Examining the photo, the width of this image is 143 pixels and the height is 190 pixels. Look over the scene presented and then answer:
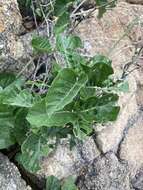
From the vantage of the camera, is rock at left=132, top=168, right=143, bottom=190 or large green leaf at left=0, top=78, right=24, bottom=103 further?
rock at left=132, top=168, right=143, bottom=190

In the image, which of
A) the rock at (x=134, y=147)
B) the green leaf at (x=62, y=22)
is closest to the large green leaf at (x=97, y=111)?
the green leaf at (x=62, y=22)

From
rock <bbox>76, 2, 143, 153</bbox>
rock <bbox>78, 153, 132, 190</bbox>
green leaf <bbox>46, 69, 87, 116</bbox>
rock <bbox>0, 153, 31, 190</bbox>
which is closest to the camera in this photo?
green leaf <bbox>46, 69, 87, 116</bbox>

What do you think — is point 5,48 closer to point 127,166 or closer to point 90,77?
point 90,77

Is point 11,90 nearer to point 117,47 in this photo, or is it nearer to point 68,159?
point 68,159

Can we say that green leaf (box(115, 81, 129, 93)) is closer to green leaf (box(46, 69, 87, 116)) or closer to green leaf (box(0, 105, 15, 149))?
green leaf (box(46, 69, 87, 116))

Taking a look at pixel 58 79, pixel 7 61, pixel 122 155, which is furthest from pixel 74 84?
pixel 122 155

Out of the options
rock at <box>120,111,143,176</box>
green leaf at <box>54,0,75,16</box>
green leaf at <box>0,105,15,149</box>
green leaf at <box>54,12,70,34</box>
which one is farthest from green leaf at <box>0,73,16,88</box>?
rock at <box>120,111,143,176</box>
